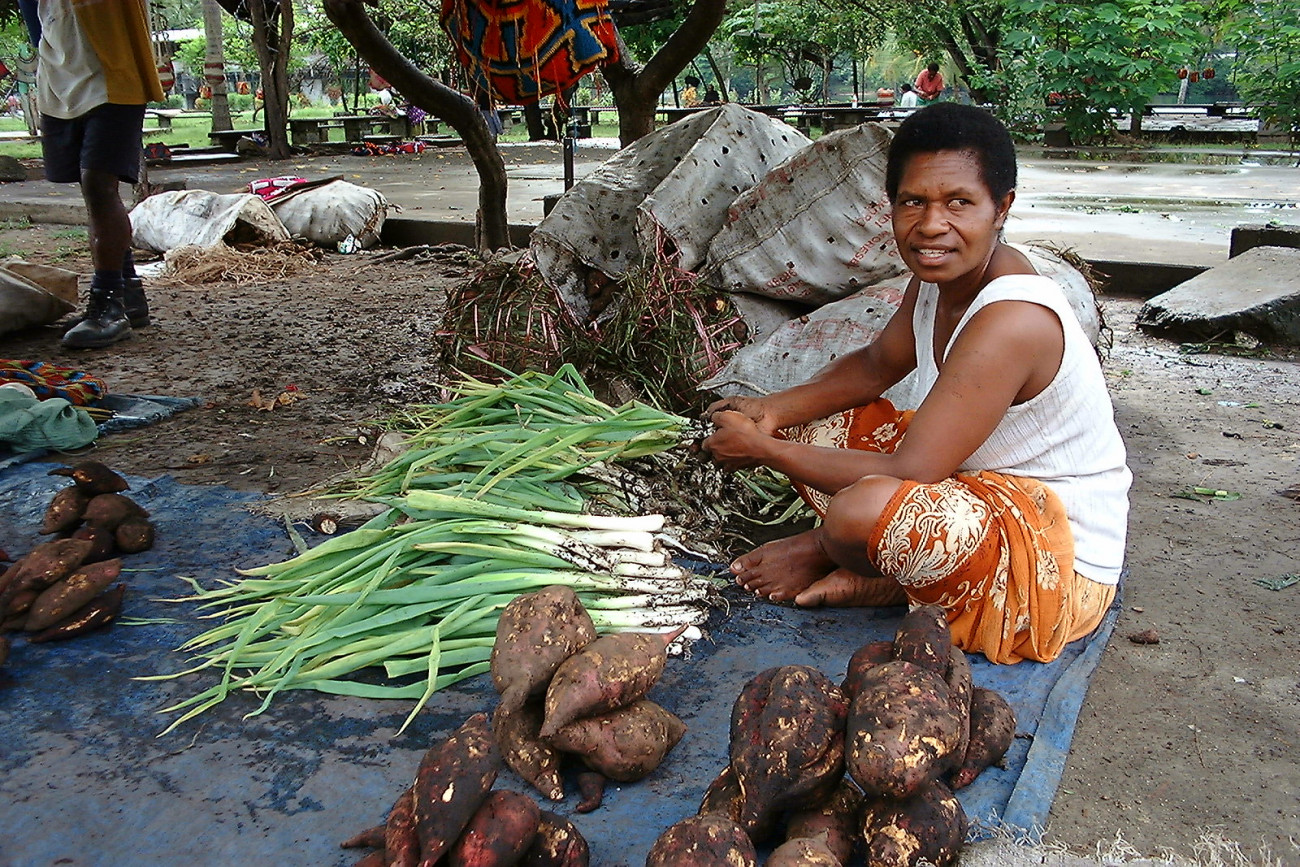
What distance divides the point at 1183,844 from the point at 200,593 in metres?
2.04

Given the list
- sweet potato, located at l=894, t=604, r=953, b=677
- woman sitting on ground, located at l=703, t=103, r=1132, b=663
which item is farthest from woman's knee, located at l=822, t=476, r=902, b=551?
sweet potato, located at l=894, t=604, r=953, b=677

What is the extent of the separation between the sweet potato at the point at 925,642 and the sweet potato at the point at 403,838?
78 centimetres

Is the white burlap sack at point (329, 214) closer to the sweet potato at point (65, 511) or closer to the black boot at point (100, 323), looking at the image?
the black boot at point (100, 323)

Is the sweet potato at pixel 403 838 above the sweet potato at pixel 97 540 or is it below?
below

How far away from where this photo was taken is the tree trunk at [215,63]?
15.3 metres

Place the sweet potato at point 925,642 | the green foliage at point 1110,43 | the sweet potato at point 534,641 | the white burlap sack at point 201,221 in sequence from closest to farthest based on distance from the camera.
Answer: the sweet potato at point 925,642 < the sweet potato at point 534,641 < the white burlap sack at point 201,221 < the green foliage at point 1110,43

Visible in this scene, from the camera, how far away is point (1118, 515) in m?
2.08

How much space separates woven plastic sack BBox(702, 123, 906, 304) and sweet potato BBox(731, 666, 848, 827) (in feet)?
6.87

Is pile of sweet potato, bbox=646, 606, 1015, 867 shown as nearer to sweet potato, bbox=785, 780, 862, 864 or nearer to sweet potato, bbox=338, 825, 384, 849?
sweet potato, bbox=785, 780, 862, 864

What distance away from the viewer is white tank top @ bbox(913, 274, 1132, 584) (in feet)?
6.54

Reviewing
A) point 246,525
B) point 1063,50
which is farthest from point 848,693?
point 1063,50

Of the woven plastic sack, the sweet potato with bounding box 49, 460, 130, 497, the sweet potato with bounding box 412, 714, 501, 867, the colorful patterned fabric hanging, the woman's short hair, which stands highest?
the colorful patterned fabric hanging

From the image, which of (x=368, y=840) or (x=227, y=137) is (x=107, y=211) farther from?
(x=227, y=137)

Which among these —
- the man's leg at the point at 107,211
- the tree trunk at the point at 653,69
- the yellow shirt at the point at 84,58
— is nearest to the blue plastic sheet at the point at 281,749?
the man's leg at the point at 107,211
